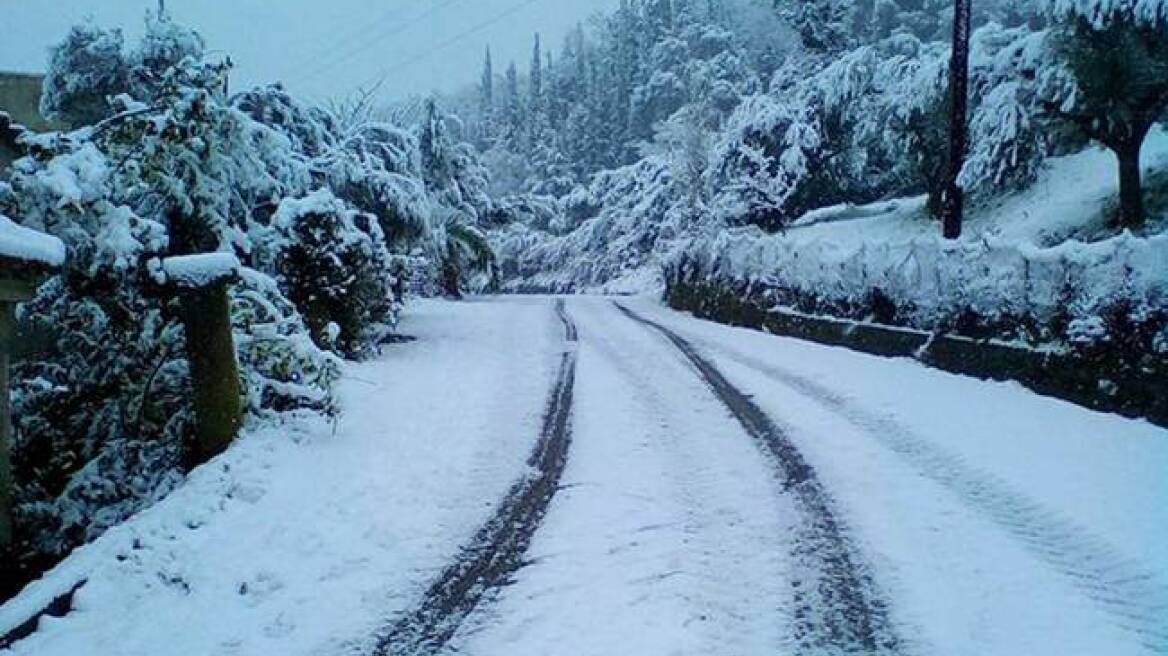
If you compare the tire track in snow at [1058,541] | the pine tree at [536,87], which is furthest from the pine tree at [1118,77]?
the pine tree at [536,87]

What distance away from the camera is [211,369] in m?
7.11

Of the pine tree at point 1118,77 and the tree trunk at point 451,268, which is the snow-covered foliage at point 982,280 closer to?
the pine tree at point 1118,77

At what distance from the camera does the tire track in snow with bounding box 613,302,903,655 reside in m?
3.97

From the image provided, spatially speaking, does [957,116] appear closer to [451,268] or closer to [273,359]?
[273,359]

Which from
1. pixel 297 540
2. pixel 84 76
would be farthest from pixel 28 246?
pixel 84 76

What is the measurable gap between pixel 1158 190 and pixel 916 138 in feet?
24.5

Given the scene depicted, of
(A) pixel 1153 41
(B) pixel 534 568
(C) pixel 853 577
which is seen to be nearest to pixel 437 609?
(B) pixel 534 568

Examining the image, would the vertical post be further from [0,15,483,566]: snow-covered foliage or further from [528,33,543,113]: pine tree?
[528,33,543,113]: pine tree

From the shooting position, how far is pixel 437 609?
4.46 m

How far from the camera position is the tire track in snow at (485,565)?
13.7 ft

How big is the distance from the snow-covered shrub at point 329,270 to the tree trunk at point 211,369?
389 centimetres

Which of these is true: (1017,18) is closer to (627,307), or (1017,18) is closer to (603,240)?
(603,240)

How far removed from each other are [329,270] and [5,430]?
19.1ft

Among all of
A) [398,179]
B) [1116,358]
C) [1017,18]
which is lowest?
[1116,358]
